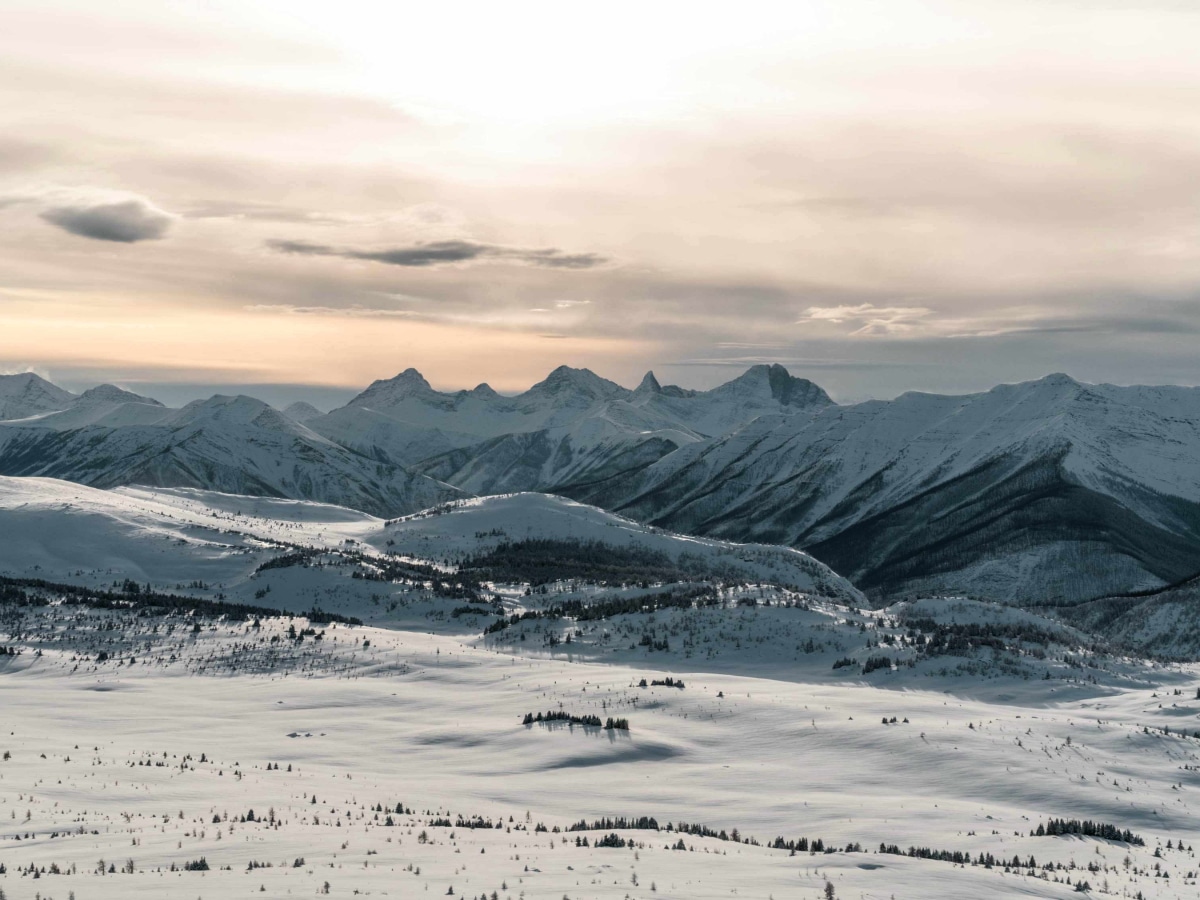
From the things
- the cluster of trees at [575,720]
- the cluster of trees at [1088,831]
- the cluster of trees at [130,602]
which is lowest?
the cluster of trees at [130,602]

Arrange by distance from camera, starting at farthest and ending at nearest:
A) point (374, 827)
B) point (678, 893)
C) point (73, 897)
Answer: point (374, 827) → point (678, 893) → point (73, 897)

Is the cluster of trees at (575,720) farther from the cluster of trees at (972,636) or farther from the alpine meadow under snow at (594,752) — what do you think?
the cluster of trees at (972,636)

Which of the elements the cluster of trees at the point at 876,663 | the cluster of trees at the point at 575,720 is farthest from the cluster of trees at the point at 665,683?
the cluster of trees at the point at 876,663

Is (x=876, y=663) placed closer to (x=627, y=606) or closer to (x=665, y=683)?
(x=665, y=683)

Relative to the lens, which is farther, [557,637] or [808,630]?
[557,637]

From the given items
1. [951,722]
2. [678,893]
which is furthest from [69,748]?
[951,722]

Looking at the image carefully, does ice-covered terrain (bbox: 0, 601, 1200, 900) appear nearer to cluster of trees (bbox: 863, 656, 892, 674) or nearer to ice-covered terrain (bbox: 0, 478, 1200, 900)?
ice-covered terrain (bbox: 0, 478, 1200, 900)

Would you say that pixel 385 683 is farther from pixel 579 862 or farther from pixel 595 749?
pixel 579 862

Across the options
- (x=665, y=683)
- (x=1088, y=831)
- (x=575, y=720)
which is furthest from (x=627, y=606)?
(x=1088, y=831)
